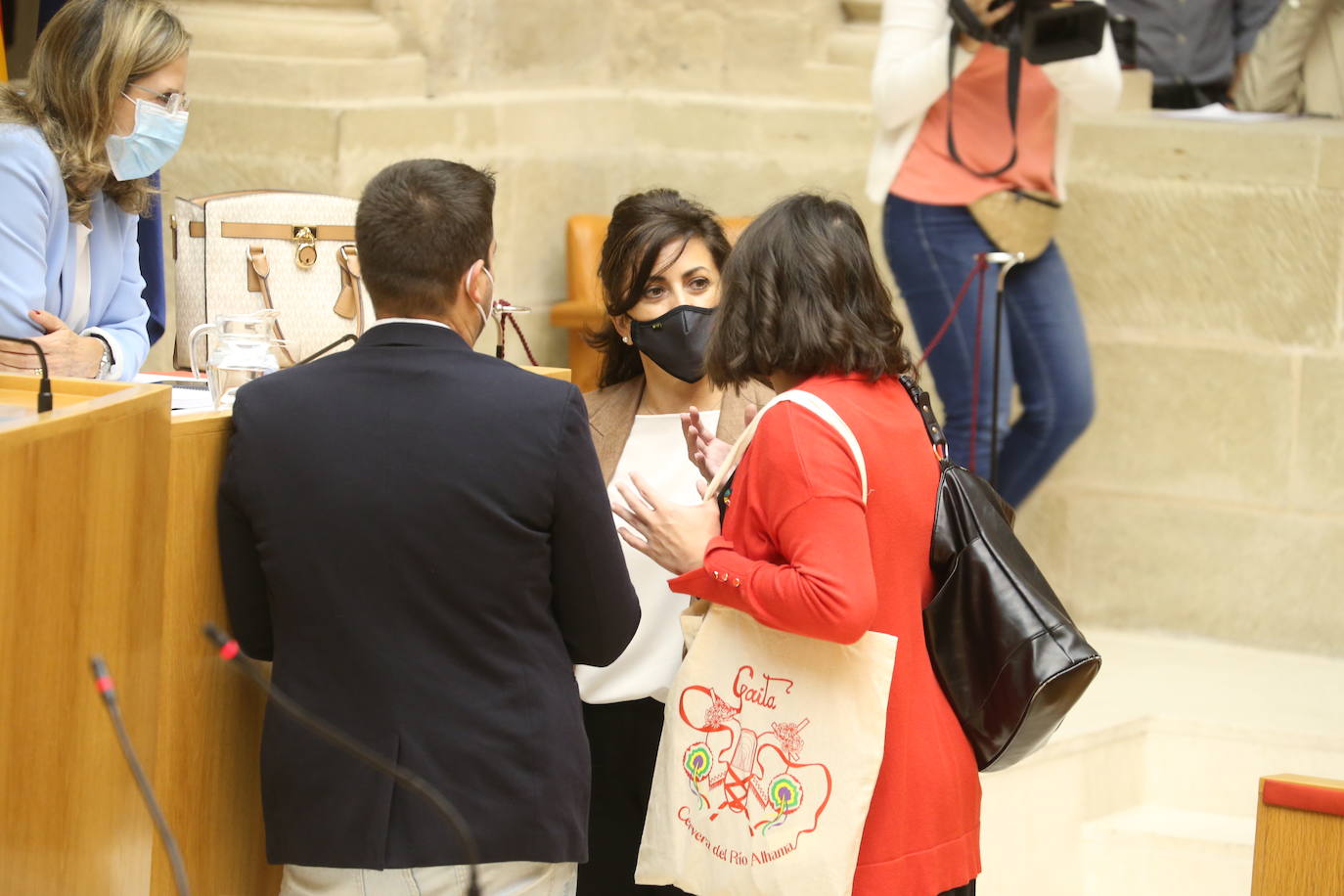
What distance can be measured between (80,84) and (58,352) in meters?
0.46

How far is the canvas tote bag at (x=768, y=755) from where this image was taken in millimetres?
2129

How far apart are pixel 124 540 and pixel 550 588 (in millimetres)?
504

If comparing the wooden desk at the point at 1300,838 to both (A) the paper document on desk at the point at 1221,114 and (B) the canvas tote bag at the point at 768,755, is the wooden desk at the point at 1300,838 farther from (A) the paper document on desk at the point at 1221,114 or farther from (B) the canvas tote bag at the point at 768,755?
(A) the paper document on desk at the point at 1221,114

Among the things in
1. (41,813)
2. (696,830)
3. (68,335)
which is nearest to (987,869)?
(696,830)

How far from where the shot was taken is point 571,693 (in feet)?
6.84

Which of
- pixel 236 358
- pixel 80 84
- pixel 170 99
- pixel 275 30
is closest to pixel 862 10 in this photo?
pixel 275 30

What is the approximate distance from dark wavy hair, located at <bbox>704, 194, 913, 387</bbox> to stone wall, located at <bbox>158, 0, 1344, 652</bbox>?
252cm

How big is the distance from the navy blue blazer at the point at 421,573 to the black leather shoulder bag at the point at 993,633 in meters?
0.48

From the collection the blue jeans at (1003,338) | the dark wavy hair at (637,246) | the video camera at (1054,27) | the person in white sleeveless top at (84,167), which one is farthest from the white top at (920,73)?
the person in white sleeveless top at (84,167)

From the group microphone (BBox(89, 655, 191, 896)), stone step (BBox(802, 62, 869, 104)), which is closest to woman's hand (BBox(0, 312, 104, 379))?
microphone (BBox(89, 655, 191, 896))

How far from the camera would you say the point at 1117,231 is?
4.98 m

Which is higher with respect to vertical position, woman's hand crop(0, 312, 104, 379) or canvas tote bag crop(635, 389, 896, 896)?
woman's hand crop(0, 312, 104, 379)

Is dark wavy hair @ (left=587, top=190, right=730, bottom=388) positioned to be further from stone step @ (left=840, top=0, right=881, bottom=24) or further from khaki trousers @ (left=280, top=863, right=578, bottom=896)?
stone step @ (left=840, top=0, right=881, bottom=24)

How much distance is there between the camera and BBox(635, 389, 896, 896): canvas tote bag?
2129mm
